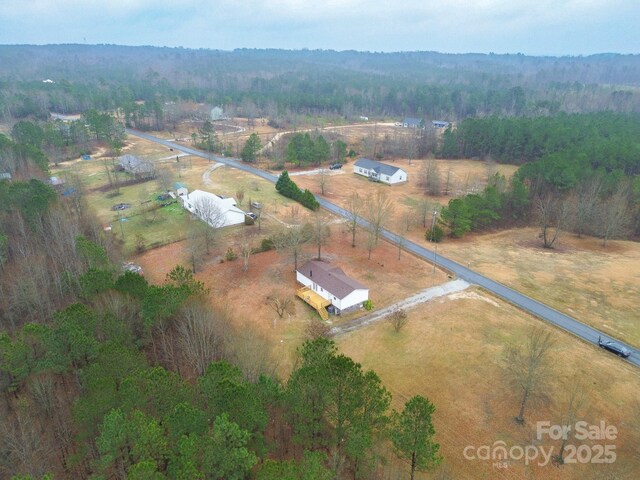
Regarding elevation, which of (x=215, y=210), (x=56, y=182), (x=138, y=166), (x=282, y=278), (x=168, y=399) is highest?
(x=168, y=399)

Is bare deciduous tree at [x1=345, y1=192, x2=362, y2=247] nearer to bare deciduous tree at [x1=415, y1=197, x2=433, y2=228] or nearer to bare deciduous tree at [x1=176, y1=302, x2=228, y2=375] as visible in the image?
bare deciduous tree at [x1=415, y1=197, x2=433, y2=228]

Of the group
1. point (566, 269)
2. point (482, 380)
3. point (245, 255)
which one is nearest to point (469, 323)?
point (482, 380)

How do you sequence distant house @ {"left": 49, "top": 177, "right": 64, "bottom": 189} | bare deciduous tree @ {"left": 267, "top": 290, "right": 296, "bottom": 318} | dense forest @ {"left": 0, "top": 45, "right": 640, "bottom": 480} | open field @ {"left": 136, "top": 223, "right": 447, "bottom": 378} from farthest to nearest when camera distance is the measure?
1. distant house @ {"left": 49, "top": 177, "right": 64, "bottom": 189}
2. bare deciduous tree @ {"left": 267, "top": 290, "right": 296, "bottom": 318}
3. open field @ {"left": 136, "top": 223, "right": 447, "bottom": 378}
4. dense forest @ {"left": 0, "top": 45, "right": 640, "bottom": 480}

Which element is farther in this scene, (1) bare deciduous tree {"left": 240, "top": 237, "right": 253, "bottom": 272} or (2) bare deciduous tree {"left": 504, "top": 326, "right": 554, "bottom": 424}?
(1) bare deciduous tree {"left": 240, "top": 237, "right": 253, "bottom": 272}

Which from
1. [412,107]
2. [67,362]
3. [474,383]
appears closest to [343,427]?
[474,383]

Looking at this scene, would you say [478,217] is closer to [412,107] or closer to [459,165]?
[459,165]

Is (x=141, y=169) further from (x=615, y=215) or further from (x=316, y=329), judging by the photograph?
(x=615, y=215)

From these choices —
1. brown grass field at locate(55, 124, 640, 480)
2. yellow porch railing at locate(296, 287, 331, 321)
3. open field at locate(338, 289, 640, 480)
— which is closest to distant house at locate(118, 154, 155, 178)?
brown grass field at locate(55, 124, 640, 480)
